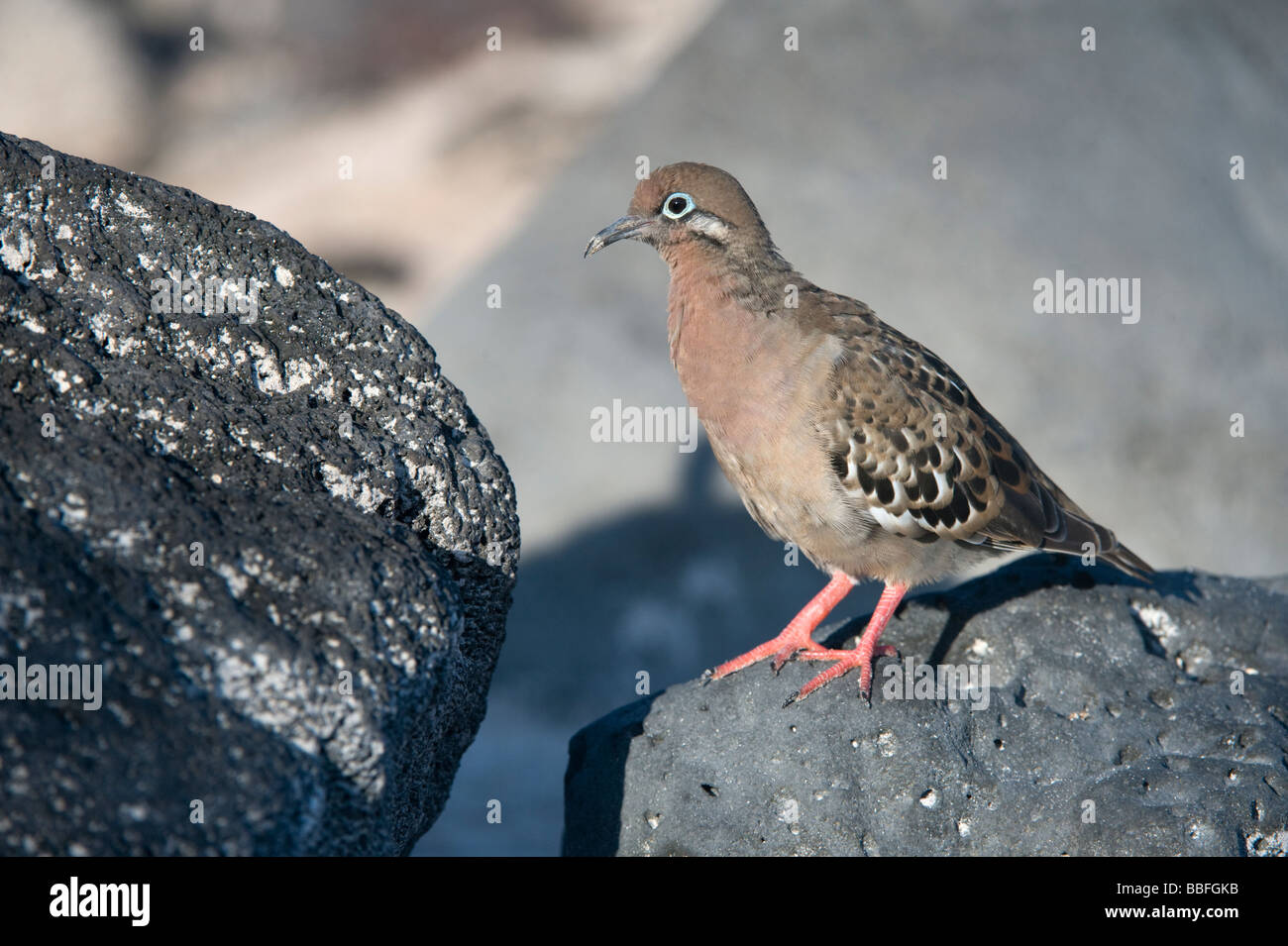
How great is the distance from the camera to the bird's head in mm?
6273

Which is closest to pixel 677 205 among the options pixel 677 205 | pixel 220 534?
pixel 677 205

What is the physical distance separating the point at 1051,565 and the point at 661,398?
5.47 m

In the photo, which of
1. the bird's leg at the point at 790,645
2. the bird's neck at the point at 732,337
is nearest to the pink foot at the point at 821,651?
the bird's leg at the point at 790,645

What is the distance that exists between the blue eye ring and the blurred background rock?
5.27 metres

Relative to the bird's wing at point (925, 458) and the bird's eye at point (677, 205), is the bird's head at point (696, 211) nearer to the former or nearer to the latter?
the bird's eye at point (677, 205)

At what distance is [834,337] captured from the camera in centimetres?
623

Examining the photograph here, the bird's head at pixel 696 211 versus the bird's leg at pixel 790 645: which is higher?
the bird's head at pixel 696 211

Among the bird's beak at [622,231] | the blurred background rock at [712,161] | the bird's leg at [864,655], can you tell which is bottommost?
the bird's leg at [864,655]

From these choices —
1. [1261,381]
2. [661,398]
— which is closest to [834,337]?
[661,398]

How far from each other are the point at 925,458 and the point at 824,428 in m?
0.58

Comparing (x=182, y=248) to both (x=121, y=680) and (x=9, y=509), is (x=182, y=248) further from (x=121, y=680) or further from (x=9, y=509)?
(x=121, y=680)

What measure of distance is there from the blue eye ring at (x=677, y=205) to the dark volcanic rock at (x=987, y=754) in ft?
7.78

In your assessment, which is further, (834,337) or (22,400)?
(834,337)

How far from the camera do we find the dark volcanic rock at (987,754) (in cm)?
530
